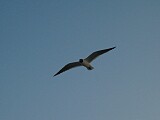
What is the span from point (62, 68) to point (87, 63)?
342 cm

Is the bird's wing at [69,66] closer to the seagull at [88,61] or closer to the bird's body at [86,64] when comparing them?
the seagull at [88,61]

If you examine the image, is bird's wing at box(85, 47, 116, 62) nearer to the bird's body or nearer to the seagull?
the seagull

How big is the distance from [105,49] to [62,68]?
5607 millimetres

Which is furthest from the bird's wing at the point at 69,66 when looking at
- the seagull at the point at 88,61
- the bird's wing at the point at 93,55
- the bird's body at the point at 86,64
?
the bird's wing at the point at 93,55

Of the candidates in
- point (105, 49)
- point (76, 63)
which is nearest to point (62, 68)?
point (76, 63)

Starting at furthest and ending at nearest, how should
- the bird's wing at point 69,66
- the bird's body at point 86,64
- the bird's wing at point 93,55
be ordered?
the bird's wing at point 69,66 < the bird's wing at point 93,55 < the bird's body at point 86,64

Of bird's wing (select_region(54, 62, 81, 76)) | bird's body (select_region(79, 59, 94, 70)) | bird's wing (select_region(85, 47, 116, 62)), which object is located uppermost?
bird's wing (select_region(85, 47, 116, 62))

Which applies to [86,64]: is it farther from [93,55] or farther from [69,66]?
[69,66]

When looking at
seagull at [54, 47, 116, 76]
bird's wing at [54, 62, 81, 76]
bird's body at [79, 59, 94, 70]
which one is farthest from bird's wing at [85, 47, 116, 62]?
bird's wing at [54, 62, 81, 76]

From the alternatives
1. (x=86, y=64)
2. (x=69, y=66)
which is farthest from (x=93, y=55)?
(x=69, y=66)

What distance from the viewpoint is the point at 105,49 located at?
45250 mm

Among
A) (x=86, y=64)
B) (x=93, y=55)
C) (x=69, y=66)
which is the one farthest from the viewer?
(x=69, y=66)

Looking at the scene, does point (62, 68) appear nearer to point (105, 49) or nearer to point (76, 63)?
point (76, 63)

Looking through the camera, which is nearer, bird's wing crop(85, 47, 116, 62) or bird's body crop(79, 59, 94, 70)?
bird's body crop(79, 59, 94, 70)
